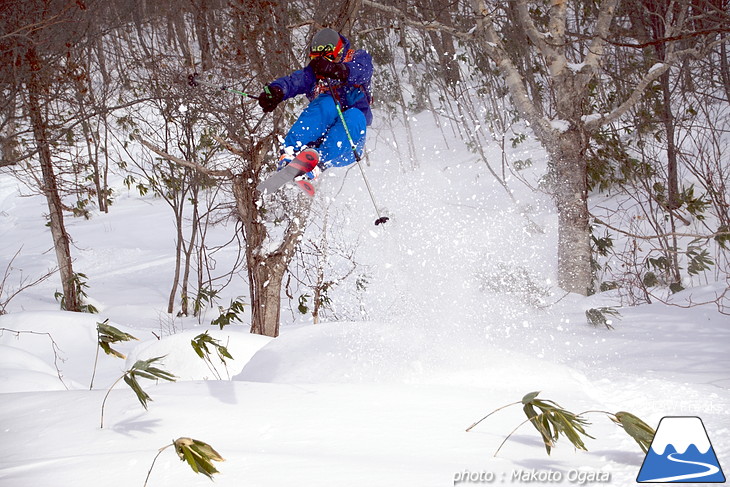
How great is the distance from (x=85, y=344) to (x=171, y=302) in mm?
3332

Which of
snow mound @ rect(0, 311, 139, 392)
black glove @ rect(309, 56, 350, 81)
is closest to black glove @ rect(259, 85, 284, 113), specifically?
black glove @ rect(309, 56, 350, 81)

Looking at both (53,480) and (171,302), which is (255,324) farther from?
(171,302)

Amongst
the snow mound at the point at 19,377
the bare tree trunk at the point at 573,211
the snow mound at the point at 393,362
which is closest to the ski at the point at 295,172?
the snow mound at the point at 393,362

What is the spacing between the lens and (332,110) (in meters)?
5.19

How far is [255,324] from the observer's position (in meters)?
5.77

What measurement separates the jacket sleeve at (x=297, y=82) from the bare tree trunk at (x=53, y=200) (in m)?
3.74

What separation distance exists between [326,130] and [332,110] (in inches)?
6.4

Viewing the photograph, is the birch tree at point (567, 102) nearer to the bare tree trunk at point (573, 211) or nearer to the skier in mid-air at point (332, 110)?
the bare tree trunk at point (573, 211)

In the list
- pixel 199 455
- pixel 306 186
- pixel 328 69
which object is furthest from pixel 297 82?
pixel 199 455

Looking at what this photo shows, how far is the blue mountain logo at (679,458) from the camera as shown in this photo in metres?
1.87

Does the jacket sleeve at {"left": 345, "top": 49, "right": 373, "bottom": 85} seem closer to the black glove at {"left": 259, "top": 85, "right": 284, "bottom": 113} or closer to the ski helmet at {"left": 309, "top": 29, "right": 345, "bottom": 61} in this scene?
the ski helmet at {"left": 309, "top": 29, "right": 345, "bottom": 61}

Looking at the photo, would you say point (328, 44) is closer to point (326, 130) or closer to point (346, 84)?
point (346, 84)

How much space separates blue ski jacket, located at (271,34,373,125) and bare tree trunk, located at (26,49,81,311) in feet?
12.3

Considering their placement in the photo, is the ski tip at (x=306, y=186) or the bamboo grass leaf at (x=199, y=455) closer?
the bamboo grass leaf at (x=199, y=455)
